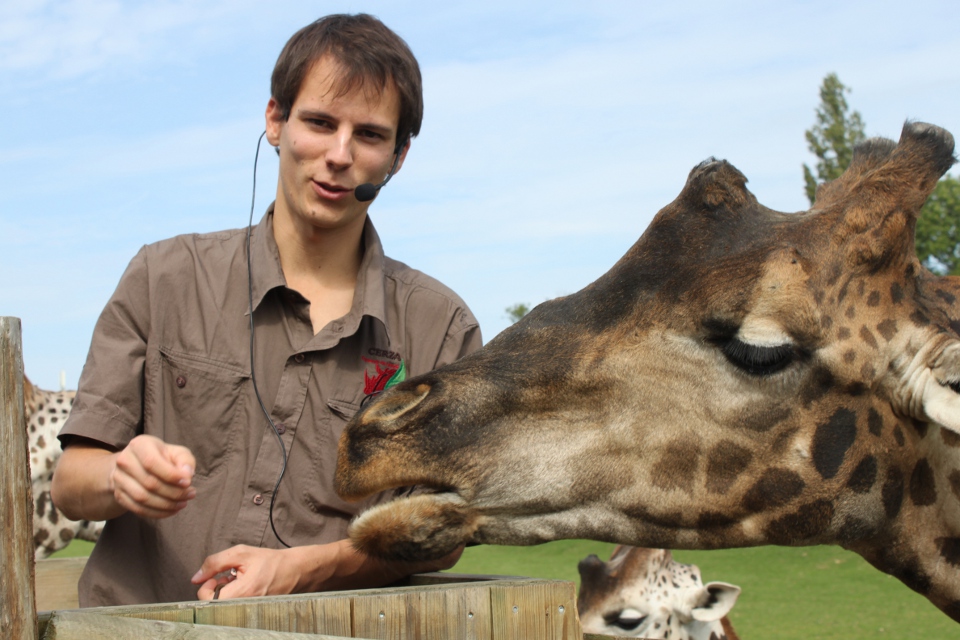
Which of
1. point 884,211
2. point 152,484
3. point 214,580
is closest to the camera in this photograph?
point 152,484

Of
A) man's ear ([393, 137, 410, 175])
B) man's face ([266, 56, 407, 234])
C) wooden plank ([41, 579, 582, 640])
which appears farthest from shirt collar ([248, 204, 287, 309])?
wooden plank ([41, 579, 582, 640])

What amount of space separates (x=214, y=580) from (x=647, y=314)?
137 centimetres

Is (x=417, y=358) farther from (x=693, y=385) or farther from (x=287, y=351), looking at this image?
(x=693, y=385)

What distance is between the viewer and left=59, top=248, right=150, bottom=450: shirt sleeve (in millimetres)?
2652

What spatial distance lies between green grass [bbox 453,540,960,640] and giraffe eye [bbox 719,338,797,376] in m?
6.21

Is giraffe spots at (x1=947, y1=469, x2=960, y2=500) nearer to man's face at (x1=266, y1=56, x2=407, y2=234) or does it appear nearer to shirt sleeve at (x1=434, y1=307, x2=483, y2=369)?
shirt sleeve at (x1=434, y1=307, x2=483, y2=369)

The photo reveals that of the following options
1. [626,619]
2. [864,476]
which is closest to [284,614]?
[864,476]

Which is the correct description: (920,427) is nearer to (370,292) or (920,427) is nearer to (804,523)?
(804,523)

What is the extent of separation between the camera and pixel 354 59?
295cm

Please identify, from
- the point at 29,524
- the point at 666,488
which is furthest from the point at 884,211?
the point at 29,524

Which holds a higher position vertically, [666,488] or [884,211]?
[884,211]

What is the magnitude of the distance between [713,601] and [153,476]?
4479 mm

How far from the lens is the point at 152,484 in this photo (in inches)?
84.2

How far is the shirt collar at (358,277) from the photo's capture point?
116 inches
